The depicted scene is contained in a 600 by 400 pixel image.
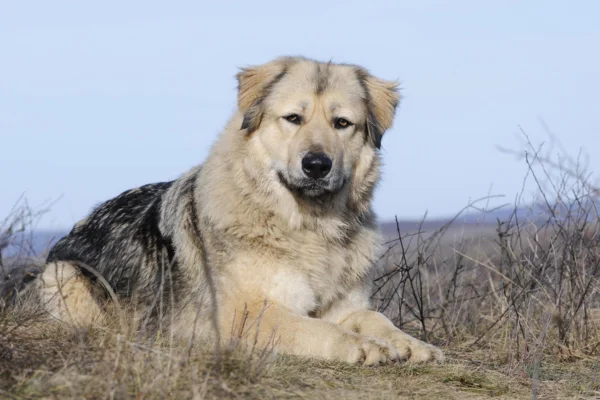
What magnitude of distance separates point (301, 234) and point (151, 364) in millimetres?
2261

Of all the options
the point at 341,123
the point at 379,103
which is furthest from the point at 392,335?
the point at 379,103

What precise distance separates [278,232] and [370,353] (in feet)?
3.90

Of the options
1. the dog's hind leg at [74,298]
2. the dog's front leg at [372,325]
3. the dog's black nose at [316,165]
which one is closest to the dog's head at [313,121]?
the dog's black nose at [316,165]

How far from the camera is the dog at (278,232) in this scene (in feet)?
18.0

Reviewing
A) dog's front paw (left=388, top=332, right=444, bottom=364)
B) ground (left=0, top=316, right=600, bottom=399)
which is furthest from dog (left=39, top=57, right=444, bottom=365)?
ground (left=0, top=316, right=600, bottom=399)

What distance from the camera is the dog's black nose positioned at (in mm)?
5465

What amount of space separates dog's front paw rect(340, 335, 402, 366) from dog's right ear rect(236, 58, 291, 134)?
1791 millimetres

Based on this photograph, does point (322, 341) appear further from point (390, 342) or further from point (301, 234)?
point (301, 234)

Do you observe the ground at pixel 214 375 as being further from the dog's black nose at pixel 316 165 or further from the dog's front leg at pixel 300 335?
the dog's black nose at pixel 316 165

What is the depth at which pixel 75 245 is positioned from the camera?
6770 mm

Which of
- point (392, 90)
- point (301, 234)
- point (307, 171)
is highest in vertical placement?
point (392, 90)

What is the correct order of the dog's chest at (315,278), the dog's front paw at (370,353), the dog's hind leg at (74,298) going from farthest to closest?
the dog's hind leg at (74,298), the dog's chest at (315,278), the dog's front paw at (370,353)

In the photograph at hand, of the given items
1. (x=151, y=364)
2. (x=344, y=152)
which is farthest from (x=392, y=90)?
(x=151, y=364)

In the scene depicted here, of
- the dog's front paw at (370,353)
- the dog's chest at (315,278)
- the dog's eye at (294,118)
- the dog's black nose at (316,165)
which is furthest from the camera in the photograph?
the dog's eye at (294,118)
